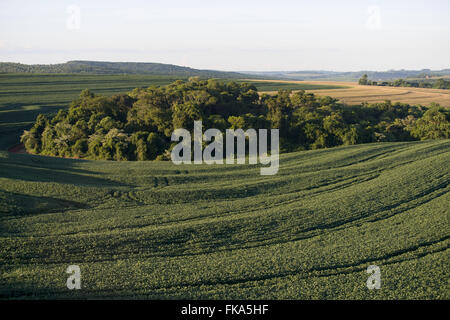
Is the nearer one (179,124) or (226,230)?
(226,230)

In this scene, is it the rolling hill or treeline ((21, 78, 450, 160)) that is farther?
treeline ((21, 78, 450, 160))

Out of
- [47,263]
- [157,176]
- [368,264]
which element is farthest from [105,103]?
[368,264]

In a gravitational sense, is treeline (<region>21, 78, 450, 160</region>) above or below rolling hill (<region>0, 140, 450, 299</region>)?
above

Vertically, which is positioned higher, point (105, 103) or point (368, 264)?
point (105, 103)

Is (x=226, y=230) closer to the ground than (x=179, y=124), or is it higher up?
closer to the ground
